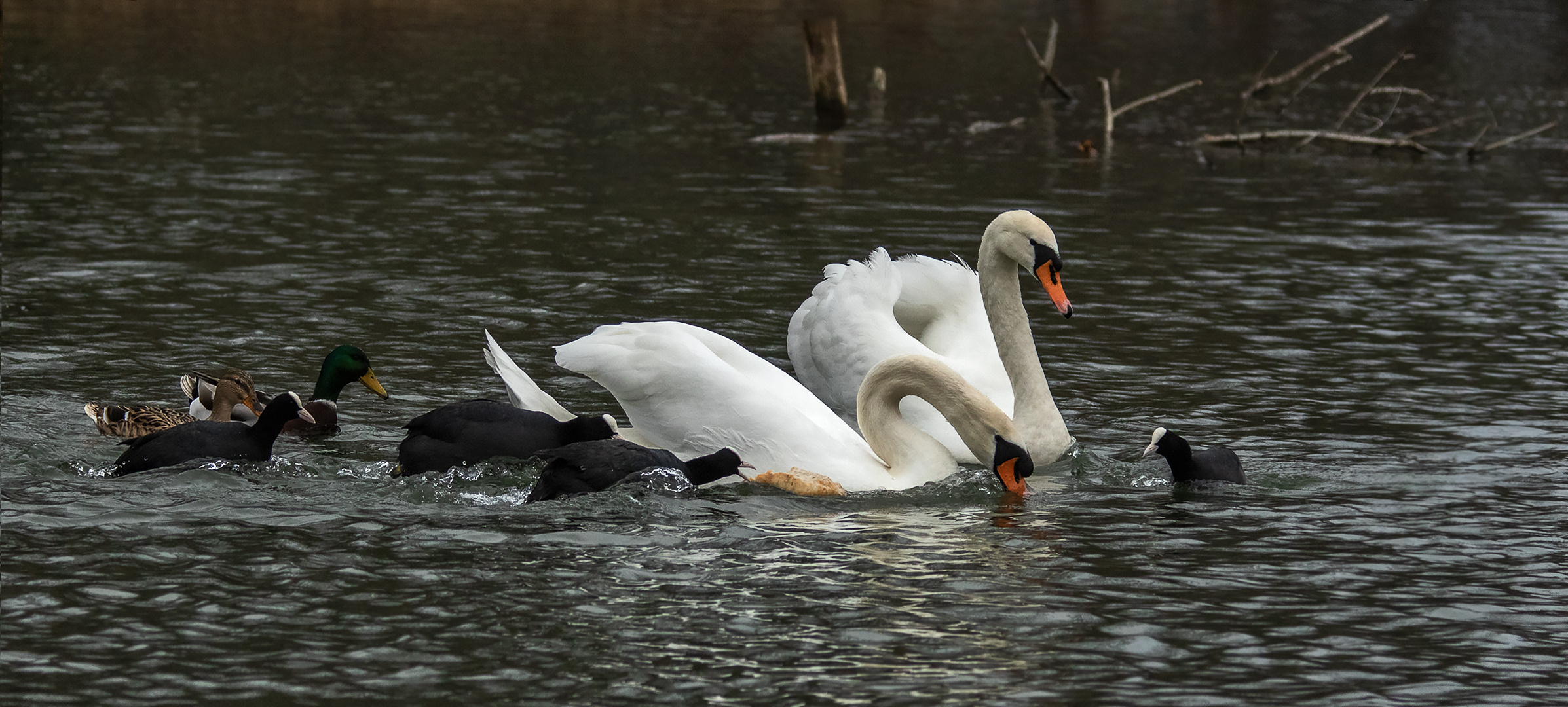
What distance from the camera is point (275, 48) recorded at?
121ft

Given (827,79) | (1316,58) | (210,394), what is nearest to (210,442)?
(210,394)

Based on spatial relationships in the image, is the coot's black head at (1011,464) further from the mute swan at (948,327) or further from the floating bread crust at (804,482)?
the floating bread crust at (804,482)

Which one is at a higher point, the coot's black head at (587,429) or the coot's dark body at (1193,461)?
the coot's black head at (587,429)

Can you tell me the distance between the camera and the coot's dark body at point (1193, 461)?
9.54m

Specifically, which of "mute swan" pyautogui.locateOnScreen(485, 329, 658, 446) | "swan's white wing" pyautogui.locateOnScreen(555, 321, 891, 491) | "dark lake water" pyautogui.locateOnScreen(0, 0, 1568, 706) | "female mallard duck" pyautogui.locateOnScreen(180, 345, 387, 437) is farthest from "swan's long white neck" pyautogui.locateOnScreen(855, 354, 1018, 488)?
"female mallard duck" pyautogui.locateOnScreen(180, 345, 387, 437)

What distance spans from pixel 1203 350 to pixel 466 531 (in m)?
6.97

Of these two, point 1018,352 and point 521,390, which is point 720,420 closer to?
point 521,390

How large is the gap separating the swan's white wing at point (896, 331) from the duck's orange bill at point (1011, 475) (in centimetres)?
72

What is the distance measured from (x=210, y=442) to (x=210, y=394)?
1479 mm

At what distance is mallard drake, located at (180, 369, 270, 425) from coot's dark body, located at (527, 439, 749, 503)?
2221 millimetres

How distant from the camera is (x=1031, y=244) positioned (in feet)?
34.6

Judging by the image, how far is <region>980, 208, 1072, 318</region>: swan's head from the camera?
10461 mm

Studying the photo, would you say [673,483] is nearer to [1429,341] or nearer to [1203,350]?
[1203,350]

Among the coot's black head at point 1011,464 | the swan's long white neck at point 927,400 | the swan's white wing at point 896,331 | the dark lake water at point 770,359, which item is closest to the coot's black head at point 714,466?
the dark lake water at point 770,359
